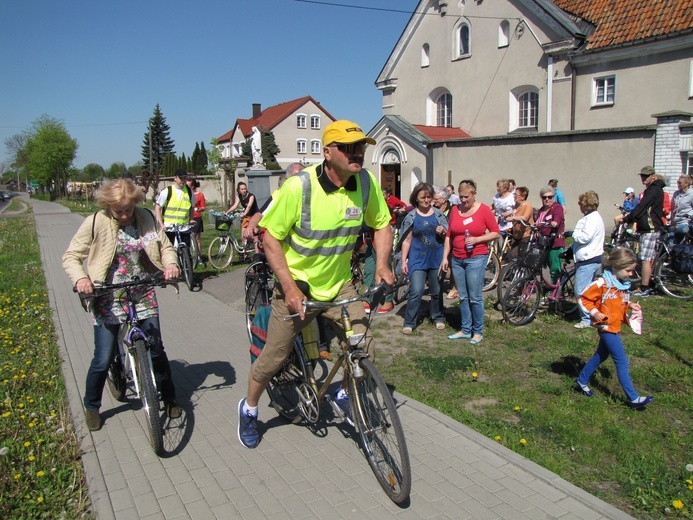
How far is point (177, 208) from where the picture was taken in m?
10.5

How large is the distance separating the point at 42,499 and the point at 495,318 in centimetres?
594

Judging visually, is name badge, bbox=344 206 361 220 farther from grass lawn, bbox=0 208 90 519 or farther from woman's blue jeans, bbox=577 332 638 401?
woman's blue jeans, bbox=577 332 638 401

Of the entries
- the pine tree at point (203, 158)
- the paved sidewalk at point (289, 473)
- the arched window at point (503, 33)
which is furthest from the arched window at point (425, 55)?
the pine tree at point (203, 158)

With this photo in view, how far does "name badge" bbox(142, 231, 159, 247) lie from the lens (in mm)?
4477

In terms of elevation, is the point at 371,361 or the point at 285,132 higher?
the point at 285,132

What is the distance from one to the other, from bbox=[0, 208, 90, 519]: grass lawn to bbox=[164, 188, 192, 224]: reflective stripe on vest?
2632 mm

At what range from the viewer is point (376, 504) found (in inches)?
139

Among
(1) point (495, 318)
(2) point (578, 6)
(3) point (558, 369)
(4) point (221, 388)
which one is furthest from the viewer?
(2) point (578, 6)

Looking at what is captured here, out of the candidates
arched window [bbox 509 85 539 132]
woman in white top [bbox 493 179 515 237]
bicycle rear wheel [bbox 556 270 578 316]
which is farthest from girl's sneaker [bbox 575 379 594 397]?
arched window [bbox 509 85 539 132]

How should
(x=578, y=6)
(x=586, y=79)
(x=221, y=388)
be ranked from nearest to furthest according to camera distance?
(x=221, y=388), (x=586, y=79), (x=578, y=6)

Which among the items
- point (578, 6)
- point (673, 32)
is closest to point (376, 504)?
point (673, 32)

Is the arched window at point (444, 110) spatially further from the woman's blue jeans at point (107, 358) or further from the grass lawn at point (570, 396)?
the woman's blue jeans at point (107, 358)

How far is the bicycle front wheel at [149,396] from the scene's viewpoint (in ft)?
13.4

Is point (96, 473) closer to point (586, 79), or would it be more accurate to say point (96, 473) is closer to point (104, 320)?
point (104, 320)
